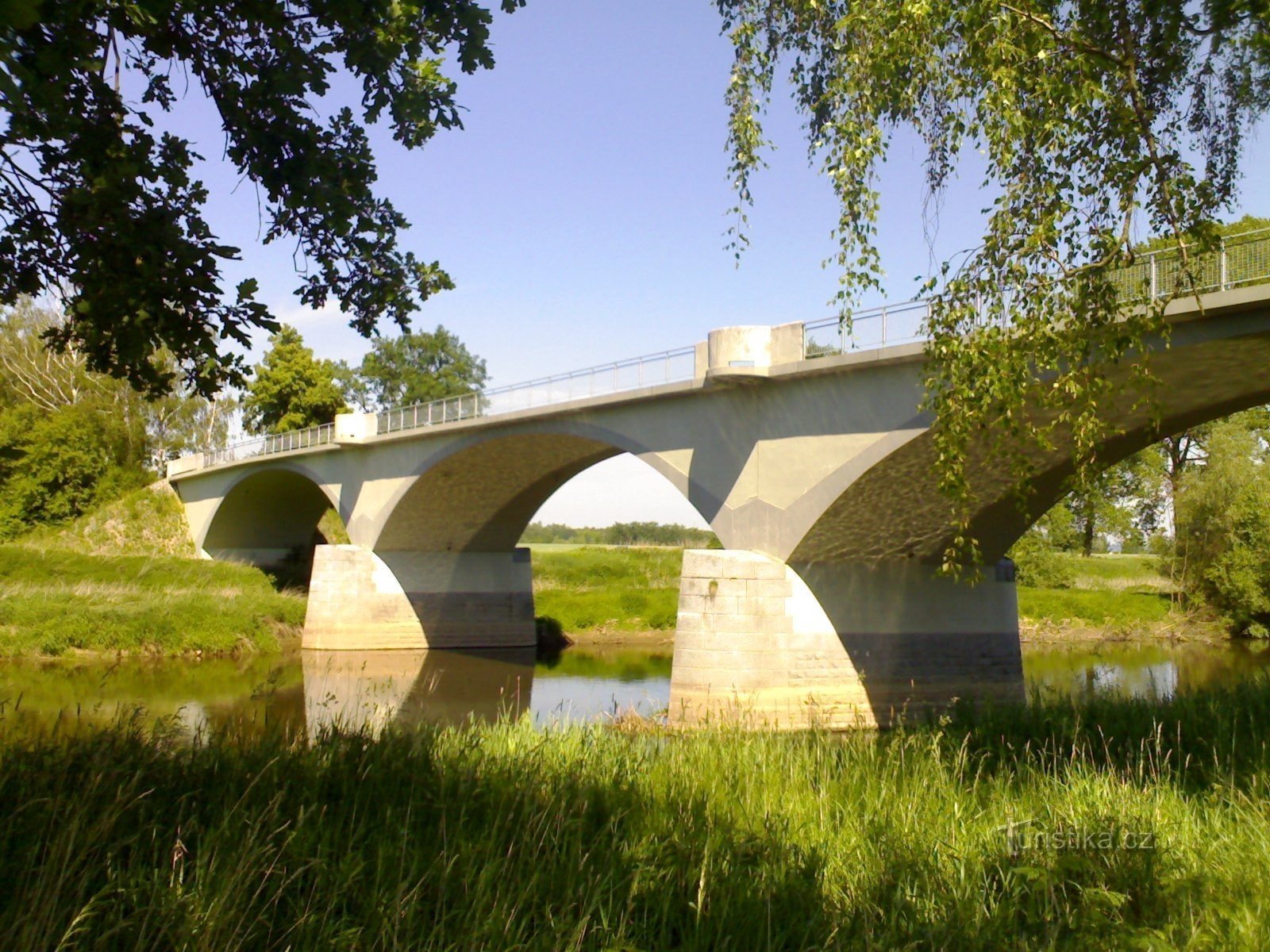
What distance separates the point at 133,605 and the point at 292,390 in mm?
21406

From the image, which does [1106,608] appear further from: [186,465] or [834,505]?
[186,465]

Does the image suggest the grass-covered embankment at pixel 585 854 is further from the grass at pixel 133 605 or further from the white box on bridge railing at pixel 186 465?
the white box on bridge railing at pixel 186 465

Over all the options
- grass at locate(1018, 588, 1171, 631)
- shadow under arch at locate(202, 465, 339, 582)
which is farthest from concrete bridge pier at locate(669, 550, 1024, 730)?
shadow under arch at locate(202, 465, 339, 582)

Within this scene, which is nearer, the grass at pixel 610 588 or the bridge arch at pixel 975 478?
the bridge arch at pixel 975 478

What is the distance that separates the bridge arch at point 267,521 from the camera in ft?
137

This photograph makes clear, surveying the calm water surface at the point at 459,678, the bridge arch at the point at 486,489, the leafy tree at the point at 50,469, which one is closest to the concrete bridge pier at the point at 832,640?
the calm water surface at the point at 459,678

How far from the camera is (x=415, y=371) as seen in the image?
2484 inches

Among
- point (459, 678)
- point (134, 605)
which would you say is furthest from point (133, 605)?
point (459, 678)

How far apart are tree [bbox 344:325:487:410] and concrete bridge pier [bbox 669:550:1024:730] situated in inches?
1800

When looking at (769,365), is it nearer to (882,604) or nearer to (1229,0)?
(882,604)

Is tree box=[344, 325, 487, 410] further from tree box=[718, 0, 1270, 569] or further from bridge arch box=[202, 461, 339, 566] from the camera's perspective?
tree box=[718, 0, 1270, 569]

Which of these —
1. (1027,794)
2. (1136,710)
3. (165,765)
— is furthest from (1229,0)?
(1136,710)

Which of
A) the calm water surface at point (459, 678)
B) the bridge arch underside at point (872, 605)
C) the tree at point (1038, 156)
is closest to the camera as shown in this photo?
the tree at point (1038, 156)

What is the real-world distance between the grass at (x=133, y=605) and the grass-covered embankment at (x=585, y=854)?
22088 mm
